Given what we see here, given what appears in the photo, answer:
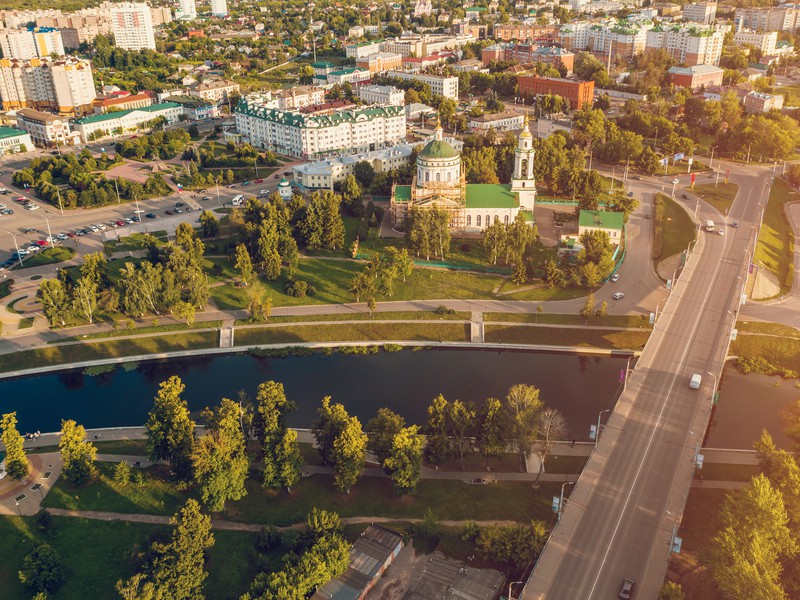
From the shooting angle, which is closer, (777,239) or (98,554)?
(98,554)

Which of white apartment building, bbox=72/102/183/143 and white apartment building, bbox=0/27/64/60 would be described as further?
white apartment building, bbox=0/27/64/60

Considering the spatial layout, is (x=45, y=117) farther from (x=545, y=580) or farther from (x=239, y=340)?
(x=545, y=580)

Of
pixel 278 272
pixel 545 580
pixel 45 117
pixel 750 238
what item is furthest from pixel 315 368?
pixel 45 117

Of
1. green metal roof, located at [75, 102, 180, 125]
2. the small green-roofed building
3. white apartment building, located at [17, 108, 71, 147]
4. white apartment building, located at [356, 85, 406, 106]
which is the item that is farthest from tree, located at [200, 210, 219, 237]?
white apartment building, located at [356, 85, 406, 106]

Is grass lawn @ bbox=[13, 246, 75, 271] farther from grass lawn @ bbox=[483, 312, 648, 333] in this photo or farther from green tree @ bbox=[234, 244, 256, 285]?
grass lawn @ bbox=[483, 312, 648, 333]

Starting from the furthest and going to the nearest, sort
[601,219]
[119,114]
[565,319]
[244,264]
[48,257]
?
1. [119,114]
2. [48,257]
3. [601,219]
4. [244,264]
5. [565,319]

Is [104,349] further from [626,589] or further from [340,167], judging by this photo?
[626,589]

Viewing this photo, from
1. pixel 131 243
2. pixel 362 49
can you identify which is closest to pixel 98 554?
pixel 131 243
